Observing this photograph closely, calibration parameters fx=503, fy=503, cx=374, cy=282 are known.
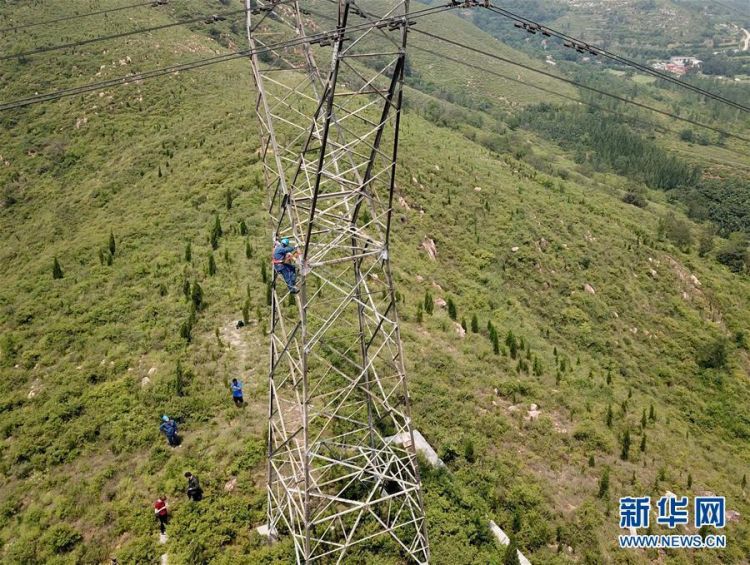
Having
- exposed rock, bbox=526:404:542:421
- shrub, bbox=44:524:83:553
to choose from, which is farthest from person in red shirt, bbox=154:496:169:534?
exposed rock, bbox=526:404:542:421

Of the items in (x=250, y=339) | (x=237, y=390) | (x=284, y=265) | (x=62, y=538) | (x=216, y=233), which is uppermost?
(x=284, y=265)

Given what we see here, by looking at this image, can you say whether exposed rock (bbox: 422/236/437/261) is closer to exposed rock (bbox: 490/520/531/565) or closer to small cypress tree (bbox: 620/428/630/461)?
small cypress tree (bbox: 620/428/630/461)

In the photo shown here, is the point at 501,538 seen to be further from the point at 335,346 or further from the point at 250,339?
the point at 250,339

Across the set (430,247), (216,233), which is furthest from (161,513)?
(430,247)

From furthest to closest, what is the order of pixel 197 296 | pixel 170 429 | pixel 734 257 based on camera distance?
pixel 734 257
pixel 197 296
pixel 170 429

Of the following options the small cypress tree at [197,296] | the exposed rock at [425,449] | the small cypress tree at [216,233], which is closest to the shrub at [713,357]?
the exposed rock at [425,449]

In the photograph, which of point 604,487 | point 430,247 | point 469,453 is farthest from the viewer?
point 430,247
